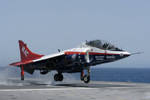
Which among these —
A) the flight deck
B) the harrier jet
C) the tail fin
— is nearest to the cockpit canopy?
the harrier jet

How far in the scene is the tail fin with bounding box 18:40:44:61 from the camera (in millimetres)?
29869

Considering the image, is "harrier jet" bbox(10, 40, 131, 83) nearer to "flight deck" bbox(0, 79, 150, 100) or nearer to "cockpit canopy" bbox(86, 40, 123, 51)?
"cockpit canopy" bbox(86, 40, 123, 51)

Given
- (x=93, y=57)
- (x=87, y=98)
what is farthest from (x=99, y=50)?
(x=87, y=98)

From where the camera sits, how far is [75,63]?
79.2ft

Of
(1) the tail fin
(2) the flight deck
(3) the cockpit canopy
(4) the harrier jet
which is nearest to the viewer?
(2) the flight deck

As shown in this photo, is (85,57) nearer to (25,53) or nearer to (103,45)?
(103,45)

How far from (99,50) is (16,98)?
1134 centimetres

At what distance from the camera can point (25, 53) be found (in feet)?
100

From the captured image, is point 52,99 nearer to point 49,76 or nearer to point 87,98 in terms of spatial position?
point 87,98

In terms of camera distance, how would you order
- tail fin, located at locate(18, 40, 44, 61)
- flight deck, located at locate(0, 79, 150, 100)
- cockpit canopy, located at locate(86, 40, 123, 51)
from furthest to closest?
tail fin, located at locate(18, 40, 44, 61) → cockpit canopy, located at locate(86, 40, 123, 51) → flight deck, located at locate(0, 79, 150, 100)

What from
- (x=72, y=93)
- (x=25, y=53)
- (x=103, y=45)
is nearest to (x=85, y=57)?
(x=103, y=45)

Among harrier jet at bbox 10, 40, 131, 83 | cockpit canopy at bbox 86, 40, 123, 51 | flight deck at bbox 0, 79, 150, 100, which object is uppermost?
cockpit canopy at bbox 86, 40, 123, 51

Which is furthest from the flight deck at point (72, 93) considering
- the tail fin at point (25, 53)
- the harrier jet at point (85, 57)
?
the tail fin at point (25, 53)

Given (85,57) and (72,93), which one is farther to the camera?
(85,57)
